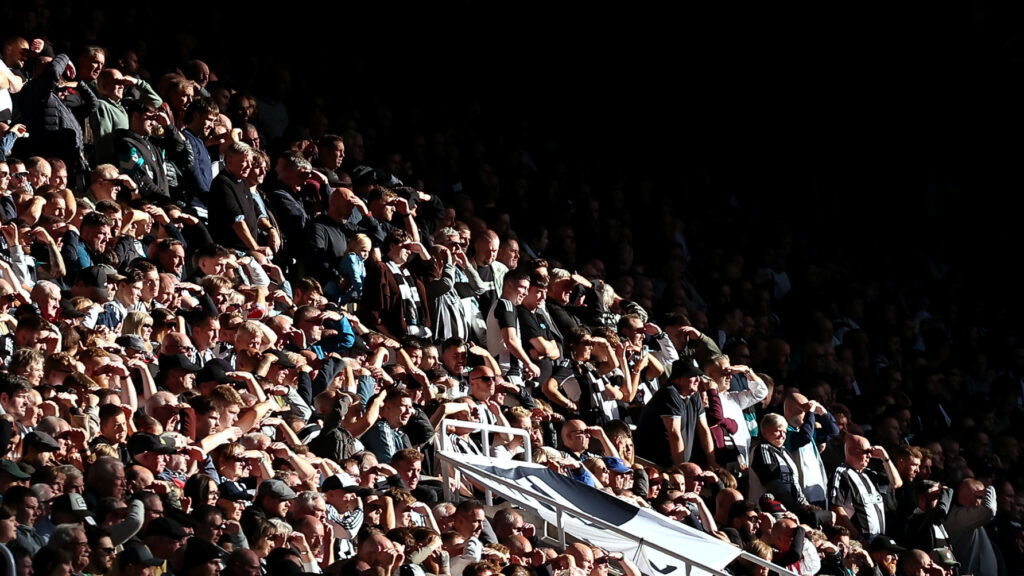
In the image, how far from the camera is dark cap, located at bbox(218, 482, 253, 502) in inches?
325

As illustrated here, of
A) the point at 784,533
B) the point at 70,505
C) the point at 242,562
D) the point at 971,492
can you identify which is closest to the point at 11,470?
the point at 70,505

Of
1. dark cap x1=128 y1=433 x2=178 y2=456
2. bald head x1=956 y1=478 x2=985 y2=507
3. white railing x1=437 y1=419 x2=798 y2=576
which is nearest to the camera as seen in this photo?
dark cap x1=128 y1=433 x2=178 y2=456

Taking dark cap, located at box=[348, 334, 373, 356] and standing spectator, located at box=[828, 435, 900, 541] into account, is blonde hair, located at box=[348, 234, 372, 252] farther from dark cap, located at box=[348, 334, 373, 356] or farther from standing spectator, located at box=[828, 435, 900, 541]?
standing spectator, located at box=[828, 435, 900, 541]

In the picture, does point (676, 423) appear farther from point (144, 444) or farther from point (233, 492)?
point (144, 444)

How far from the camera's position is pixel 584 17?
67.5ft

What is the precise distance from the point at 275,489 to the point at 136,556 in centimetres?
122

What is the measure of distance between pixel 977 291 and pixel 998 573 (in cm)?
Result: 722

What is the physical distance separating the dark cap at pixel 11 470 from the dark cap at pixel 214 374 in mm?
1956

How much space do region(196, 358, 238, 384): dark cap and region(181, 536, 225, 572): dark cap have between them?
2016 millimetres

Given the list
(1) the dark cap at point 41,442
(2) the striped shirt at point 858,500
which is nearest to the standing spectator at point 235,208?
(1) the dark cap at point 41,442

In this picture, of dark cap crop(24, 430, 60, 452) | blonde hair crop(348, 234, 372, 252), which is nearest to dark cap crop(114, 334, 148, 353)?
dark cap crop(24, 430, 60, 452)

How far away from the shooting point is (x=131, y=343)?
905 centimetres

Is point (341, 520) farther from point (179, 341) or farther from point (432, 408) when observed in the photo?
point (432, 408)

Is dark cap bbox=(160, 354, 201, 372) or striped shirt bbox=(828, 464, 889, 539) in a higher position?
dark cap bbox=(160, 354, 201, 372)
